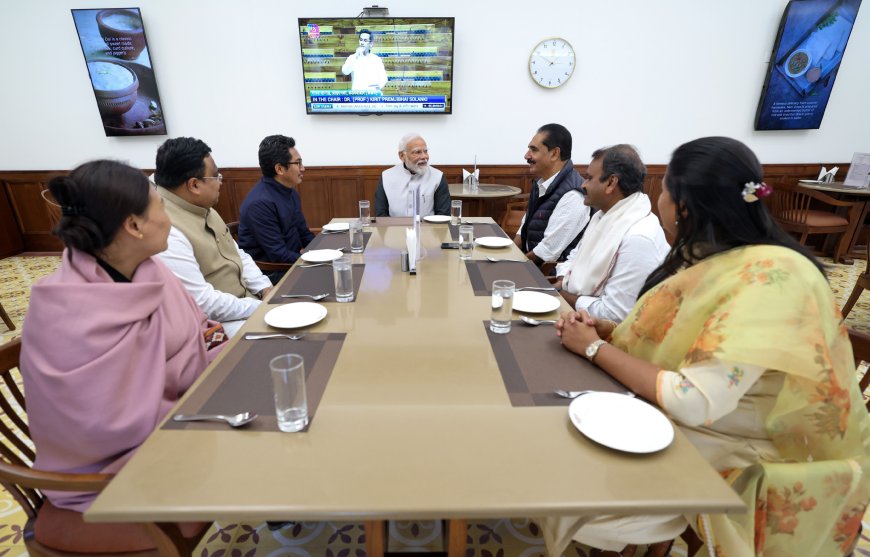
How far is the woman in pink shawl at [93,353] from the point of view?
895mm

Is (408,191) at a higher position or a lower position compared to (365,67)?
lower

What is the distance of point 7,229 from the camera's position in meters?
4.32

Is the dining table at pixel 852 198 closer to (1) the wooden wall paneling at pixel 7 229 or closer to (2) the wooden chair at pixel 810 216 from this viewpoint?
(2) the wooden chair at pixel 810 216

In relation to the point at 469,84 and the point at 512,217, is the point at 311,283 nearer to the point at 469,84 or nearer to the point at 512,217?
the point at 512,217

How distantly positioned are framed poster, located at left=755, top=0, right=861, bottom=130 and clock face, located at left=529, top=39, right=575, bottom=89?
201cm

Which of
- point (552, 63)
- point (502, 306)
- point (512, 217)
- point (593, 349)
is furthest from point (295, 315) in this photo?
point (552, 63)

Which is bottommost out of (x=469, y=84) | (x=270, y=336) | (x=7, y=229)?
(x=7, y=229)

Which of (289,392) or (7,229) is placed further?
(7,229)

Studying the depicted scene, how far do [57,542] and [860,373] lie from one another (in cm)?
352

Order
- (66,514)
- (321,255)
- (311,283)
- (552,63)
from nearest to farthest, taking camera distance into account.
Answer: (66,514) → (311,283) → (321,255) → (552,63)

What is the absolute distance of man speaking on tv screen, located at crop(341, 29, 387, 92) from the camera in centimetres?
388

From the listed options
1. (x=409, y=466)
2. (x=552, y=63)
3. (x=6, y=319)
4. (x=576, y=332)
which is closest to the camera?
(x=409, y=466)

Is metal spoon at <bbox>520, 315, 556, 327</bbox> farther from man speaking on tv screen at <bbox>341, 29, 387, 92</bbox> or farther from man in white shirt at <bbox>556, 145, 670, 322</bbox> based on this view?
man speaking on tv screen at <bbox>341, 29, 387, 92</bbox>

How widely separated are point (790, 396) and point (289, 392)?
105cm
